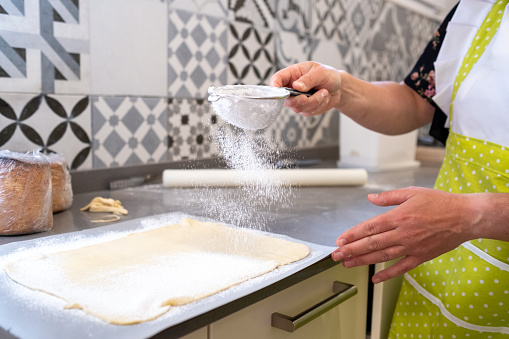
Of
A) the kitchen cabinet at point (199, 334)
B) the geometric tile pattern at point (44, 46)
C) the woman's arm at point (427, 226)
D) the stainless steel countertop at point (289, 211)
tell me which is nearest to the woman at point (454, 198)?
the woman's arm at point (427, 226)

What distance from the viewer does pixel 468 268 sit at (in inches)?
33.4

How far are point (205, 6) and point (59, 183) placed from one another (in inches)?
29.7

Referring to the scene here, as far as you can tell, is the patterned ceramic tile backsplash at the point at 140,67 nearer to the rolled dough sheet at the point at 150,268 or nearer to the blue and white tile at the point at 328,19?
the blue and white tile at the point at 328,19

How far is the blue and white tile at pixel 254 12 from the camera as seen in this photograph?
Result: 1508 millimetres

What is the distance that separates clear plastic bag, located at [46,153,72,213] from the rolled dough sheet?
259mm

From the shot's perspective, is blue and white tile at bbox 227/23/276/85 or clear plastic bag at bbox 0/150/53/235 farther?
blue and white tile at bbox 227/23/276/85

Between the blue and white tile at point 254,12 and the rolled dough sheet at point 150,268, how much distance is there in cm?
91

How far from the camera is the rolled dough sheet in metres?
0.54

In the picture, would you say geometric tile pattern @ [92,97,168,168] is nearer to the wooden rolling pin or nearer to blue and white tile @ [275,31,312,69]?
the wooden rolling pin

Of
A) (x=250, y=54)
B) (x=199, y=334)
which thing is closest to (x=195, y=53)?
(x=250, y=54)

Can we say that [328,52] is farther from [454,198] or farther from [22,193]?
[22,193]

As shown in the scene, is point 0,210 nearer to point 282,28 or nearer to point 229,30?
point 229,30

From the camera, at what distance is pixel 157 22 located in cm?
129

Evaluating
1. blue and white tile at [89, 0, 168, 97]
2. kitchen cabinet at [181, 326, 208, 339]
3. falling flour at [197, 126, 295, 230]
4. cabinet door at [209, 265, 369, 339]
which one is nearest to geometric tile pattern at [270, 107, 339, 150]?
falling flour at [197, 126, 295, 230]
